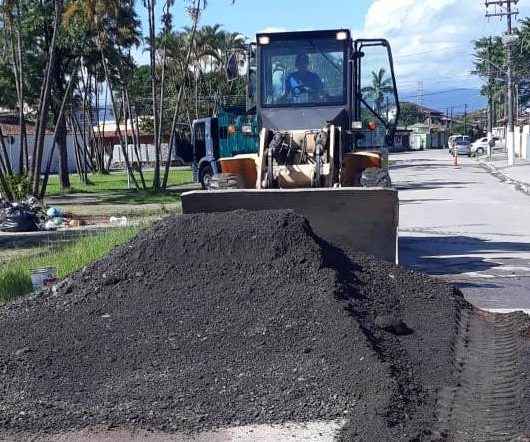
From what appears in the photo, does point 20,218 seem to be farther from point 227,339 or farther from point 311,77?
point 227,339

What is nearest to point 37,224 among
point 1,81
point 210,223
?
point 210,223

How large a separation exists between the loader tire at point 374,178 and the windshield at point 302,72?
56.2 inches

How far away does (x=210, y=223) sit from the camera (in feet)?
30.3

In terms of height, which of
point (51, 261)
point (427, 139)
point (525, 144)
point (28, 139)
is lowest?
point (427, 139)

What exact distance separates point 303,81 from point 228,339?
7.38 m

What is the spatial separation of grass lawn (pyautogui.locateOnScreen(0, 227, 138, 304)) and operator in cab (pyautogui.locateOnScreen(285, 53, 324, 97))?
3385 mm

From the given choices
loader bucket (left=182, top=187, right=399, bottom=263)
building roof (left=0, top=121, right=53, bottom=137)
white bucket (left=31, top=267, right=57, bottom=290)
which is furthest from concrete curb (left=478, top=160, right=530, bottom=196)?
building roof (left=0, top=121, right=53, bottom=137)

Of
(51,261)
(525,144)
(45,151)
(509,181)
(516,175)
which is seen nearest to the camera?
(51,261)

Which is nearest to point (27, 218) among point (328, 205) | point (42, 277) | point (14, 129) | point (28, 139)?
point (42, 277)

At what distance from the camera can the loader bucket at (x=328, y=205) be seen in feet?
38.0

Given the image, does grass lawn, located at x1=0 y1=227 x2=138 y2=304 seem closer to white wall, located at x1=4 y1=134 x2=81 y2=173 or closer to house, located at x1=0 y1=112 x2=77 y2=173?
white wall, located at x1=4 y1=134 x2=81 y2=173

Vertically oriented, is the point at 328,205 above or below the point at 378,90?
below

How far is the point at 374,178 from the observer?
1294 centimetres

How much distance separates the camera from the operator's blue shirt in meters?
14.0
